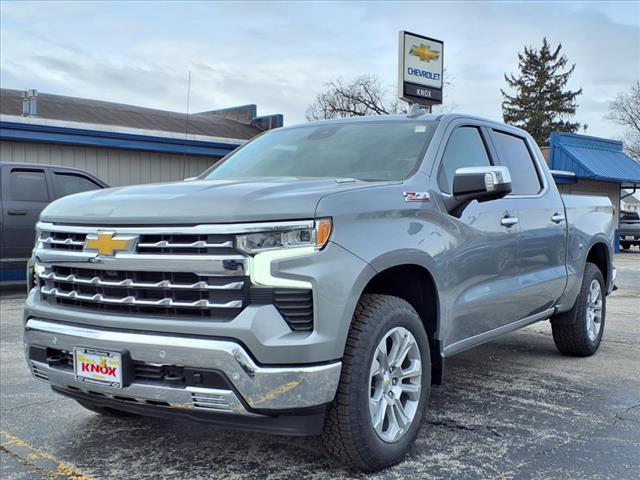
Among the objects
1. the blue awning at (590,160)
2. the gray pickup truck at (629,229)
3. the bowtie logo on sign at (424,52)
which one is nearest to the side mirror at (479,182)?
the bowtie logo on sign at (424,52)

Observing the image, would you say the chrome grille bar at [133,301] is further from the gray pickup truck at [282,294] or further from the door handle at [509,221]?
the door handle at [509,221]

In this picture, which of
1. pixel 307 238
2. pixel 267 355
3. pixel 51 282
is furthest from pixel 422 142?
pixel 51 282

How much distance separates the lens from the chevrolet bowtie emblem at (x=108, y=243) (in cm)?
319

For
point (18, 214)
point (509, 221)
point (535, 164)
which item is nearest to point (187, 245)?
point (509, 221)

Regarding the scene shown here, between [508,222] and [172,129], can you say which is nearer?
[508,222]

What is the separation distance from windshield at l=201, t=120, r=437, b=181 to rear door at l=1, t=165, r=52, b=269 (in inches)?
247

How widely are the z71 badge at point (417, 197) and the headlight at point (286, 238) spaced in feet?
2.48

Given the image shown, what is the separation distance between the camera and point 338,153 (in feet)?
14.7

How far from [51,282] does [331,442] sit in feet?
5.48

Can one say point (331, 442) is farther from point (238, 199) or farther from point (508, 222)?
point (508, 222)

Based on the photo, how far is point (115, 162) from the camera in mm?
15164

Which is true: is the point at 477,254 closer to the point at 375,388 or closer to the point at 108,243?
the point at 375,388

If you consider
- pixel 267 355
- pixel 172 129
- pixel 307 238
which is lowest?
pixel 267 355

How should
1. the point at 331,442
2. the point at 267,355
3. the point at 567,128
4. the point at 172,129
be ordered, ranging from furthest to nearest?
the point at 567,128 → the point at 172,129 → the point at 331,442 → the point at 267,355
